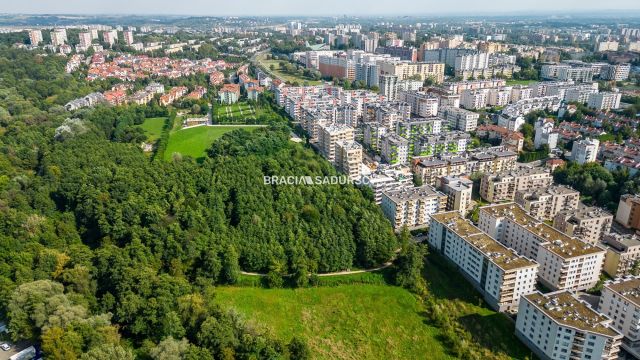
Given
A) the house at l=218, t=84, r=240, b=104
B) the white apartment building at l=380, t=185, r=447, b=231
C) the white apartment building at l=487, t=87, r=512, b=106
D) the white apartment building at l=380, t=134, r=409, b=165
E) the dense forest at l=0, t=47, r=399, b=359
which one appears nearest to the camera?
the dense forest at l=0, t=47, r=399, b=359

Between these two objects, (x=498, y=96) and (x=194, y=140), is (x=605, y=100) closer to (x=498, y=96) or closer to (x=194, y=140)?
(x=498, y=96)

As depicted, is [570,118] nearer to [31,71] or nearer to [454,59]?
[454,59]

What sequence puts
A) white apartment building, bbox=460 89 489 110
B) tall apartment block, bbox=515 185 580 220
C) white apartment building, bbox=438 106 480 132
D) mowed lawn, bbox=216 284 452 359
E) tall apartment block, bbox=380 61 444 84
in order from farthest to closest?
tall apartment block, bbox=380 61 444 84
white apartment building, bbox=460 89 489 110
white apartment building, bbox=438 106 480 132
tall apartment block, bbox=515 185 580 220
mowed lawn, bbox=216 284 452 359

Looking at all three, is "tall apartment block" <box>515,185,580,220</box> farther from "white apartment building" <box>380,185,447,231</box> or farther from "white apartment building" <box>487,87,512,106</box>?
"white apartment building" <box>487,87,512,106</box>

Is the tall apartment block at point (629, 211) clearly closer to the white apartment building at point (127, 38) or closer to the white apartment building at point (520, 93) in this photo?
the white apartment building at point (520, 93)

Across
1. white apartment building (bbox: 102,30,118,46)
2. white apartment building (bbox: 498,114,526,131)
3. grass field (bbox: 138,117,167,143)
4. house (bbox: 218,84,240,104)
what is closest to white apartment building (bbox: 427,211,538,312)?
white apartment building (bbox: 498,114,526,131)
